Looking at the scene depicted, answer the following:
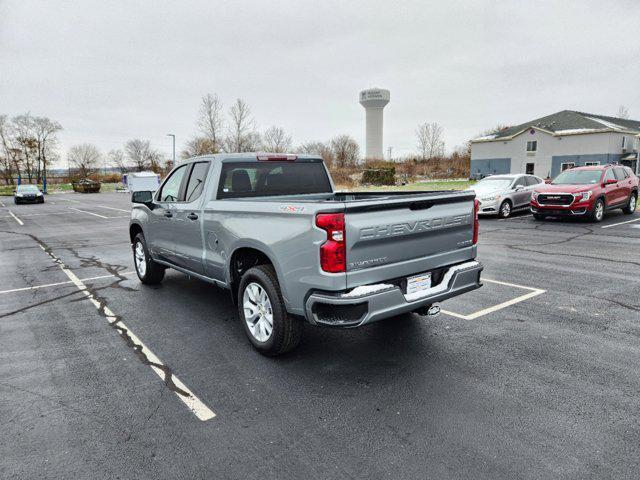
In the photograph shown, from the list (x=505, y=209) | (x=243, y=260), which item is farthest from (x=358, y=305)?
(x=505, y=209)

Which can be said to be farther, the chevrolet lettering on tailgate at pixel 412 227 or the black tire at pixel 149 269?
the black tire at pixel 149 269

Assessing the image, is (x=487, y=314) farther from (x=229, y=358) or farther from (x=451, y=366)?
(x=229, y=358)

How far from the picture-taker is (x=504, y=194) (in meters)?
15.7

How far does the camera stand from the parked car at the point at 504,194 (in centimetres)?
1560

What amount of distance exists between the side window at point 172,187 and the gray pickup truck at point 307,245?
0.10m

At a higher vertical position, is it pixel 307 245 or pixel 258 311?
pixel 307 245

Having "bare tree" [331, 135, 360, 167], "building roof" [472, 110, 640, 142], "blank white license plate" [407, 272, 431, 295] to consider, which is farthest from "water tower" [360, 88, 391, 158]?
"blank white license plate" [407, 272, 431, 295]

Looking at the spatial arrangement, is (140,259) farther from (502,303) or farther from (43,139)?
(43,139)

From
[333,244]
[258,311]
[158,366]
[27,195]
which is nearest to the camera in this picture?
[333,244]

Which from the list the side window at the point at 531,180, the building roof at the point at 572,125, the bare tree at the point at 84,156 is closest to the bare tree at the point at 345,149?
the building roof at the point at 572,125

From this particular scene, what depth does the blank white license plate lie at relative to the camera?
3748 millimetres

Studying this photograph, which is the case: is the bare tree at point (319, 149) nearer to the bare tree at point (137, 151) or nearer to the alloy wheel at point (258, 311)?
the bare tree at point (137, 151)

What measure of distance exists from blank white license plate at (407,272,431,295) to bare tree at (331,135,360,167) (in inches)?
3033

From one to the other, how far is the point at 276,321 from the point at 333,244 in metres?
1.03
